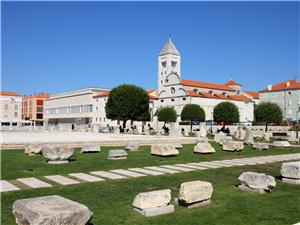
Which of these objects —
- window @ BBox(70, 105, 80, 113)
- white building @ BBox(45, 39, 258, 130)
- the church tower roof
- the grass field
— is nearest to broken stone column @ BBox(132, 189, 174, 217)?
the grass field

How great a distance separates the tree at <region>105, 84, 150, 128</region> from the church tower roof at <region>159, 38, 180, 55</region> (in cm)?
4195

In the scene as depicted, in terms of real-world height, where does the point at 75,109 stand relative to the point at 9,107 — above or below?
below

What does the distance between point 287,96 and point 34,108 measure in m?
89.8

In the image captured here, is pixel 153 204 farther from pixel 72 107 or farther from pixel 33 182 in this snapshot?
pixel 72 107

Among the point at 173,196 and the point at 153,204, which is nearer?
the point at 153,204

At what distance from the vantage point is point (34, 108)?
129000 mm

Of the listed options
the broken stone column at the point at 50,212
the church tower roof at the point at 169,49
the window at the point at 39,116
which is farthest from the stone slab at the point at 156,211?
the window at the point at 39,116

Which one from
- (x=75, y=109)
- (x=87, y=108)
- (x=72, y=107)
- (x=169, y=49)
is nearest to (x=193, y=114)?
(x=169, y=49)

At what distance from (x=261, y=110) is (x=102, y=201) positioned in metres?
56.7

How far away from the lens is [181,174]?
34.8 feet

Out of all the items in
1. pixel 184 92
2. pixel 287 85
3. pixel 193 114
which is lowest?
pixel 193 114

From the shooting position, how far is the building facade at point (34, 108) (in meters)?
129

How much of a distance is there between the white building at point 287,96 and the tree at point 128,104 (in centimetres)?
4427

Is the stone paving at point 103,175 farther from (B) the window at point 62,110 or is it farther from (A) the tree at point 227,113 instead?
(B) the window at point 62,110
